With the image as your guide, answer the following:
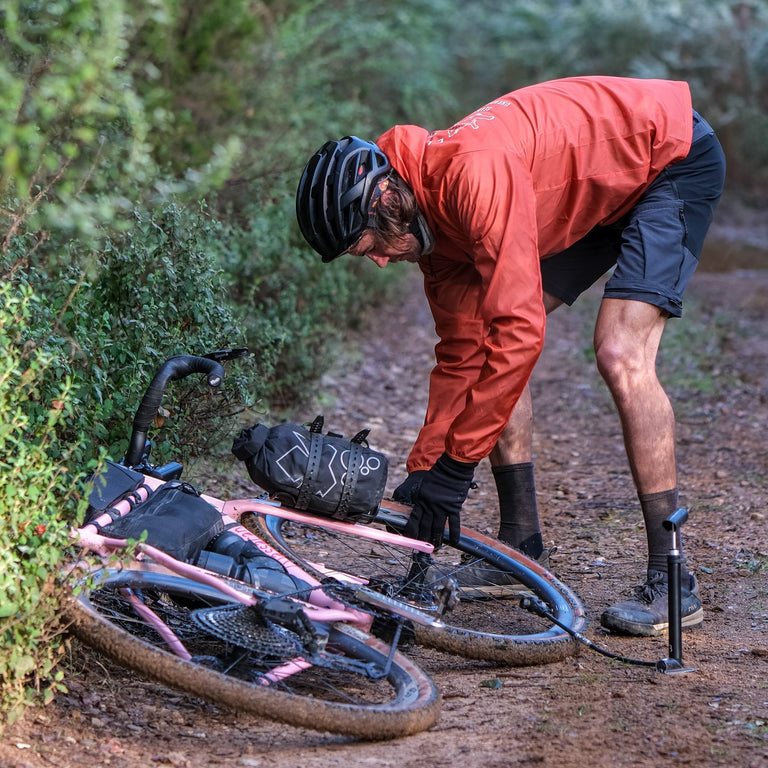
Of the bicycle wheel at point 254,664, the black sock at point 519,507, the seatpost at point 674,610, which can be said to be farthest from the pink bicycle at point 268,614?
the black sock at point 519,507

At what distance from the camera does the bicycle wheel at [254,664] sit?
2.48 m

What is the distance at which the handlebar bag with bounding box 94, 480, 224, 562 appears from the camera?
9.27ft

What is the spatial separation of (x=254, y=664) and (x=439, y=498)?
77cm

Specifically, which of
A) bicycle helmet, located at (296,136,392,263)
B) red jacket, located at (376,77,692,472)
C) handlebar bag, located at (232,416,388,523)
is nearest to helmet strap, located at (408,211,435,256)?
red jacket, located at (376,77,692,472)

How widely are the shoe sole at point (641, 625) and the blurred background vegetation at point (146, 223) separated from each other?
1633 mm

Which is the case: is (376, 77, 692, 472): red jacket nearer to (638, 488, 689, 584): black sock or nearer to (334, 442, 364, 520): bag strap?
(334, 442, 364, 520): bag strap

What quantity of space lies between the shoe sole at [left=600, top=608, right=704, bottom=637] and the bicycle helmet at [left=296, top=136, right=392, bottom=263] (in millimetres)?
1556

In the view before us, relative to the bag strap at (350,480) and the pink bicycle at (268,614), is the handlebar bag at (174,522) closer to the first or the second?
the pink bicycle at (268,614)

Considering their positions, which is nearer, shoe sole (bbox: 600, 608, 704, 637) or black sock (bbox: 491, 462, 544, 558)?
shoe sole (bbox: 600, 608, 704, 637)

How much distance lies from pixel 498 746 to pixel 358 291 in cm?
563

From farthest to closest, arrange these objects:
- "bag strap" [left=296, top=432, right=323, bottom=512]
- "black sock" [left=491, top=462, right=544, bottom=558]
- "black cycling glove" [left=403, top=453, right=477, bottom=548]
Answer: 1. "black sock" [left=491, top=462, right=544, bottom=558]
2. "black cycling glove" [left=403, top=453, right=477, bottom=548]
3. "bag strap" [left=296, top=432, right=323, bottom=512]

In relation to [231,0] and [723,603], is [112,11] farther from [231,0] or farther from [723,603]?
[723,603]

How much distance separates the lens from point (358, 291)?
7.98 metres

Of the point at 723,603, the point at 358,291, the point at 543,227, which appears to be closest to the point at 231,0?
the point at 358,291
